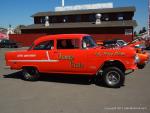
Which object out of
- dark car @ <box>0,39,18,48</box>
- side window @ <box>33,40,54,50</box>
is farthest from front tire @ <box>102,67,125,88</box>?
dark car @ <box>0,39,18,48</box>

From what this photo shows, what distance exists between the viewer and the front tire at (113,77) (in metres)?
9.37

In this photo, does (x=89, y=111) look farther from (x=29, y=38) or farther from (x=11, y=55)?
(x=29, y=38)

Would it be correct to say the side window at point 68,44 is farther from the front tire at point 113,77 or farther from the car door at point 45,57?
the front tire at point 113,77

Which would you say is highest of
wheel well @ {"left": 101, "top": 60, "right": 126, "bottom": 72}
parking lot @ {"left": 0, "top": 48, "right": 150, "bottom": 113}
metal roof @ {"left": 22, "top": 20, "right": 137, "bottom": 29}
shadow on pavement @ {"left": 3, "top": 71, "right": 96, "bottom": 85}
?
metal roof @ {"left": 22, "top": 20, "right": 137, "bottom": 29}

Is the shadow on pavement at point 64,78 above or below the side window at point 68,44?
below

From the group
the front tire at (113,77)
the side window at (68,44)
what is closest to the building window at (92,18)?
the side window at (68,44)

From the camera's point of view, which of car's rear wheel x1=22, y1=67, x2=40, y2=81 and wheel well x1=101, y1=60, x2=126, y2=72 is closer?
wheel well x1=101, y1=60, x2=126, y2=72

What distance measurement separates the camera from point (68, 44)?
10.3m

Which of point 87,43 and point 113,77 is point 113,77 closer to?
point 113,77

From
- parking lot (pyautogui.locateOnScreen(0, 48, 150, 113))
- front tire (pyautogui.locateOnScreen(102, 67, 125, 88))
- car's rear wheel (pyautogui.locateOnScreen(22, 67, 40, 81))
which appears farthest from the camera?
car's rear wheel (pyautogui.locateOnScreen(22, 67, 40, 81))

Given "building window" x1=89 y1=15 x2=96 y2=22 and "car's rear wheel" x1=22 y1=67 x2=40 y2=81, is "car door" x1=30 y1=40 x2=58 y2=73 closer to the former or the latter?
"car's rear wheel" x1=22 y1=67 x2=40 y2=81

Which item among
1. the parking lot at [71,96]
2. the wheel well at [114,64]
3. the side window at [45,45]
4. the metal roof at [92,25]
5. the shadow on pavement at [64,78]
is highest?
the metal roof at [92,25]

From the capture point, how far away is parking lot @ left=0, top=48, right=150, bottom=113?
273 inches

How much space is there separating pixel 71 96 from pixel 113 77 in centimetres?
210
